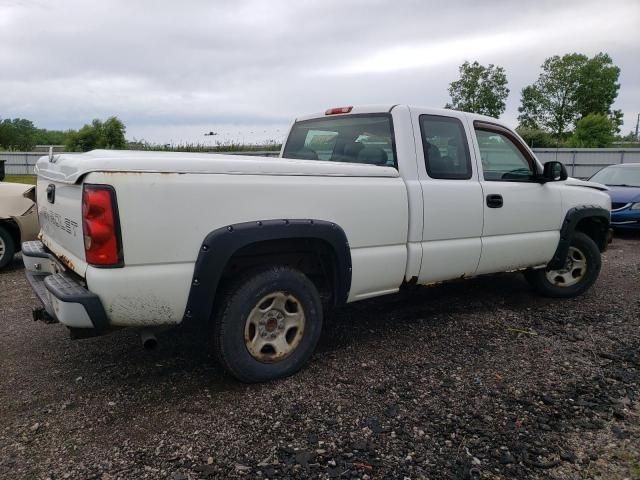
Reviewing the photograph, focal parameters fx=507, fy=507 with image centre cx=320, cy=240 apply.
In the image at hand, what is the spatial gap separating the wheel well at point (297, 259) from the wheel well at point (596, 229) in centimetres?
328

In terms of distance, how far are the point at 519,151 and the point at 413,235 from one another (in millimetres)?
1776

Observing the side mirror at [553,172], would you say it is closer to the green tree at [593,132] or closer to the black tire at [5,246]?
the black tire at [5,246]

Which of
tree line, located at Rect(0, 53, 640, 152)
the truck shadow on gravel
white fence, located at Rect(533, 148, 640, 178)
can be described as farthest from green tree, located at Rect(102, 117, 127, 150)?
the truck shadow on gravel

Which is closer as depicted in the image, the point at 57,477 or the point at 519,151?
the point at 57,477

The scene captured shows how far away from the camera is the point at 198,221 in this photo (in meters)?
2.80

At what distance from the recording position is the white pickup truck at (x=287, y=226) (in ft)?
8.75

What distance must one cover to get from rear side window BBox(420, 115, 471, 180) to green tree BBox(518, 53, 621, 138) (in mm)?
58948

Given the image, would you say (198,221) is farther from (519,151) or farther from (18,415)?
(519,151)

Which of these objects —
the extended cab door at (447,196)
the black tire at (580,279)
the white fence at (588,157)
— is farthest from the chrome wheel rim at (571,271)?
the white fence at (588,157)

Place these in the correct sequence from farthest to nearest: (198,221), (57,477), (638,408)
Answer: (638,408), (198,221), (57,477)

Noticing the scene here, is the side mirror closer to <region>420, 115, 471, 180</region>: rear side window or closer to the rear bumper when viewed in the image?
<region>420, 115, 471, 180</region>: rear side window

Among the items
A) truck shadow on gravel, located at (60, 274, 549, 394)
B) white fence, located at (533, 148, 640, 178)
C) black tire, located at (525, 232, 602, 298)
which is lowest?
truck shadow on gravel, located at (60, 274, 549, 394)

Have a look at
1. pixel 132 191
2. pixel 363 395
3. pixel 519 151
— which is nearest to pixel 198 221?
pixel 132 191

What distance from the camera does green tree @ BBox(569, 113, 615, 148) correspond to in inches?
1825
